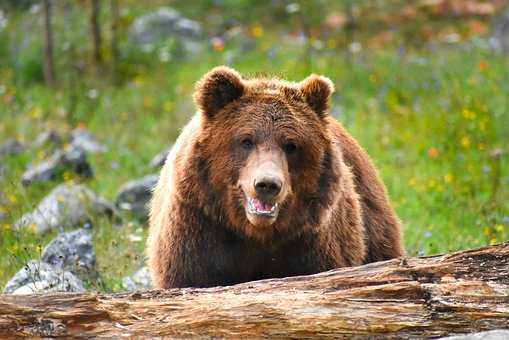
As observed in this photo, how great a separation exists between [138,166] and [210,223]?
6.20m

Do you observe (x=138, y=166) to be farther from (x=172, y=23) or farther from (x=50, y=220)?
(x=172, y=23)

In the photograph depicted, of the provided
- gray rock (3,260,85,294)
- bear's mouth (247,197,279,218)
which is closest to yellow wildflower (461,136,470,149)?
gray rock (3,260,85,294)

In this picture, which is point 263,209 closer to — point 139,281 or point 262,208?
point 262,208

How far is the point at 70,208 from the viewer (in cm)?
809

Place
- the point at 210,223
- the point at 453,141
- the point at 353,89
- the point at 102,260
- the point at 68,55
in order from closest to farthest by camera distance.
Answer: the point at 210,223
the point at 102,260
the point at 453,141
the point at 353,89
the point at 68,55

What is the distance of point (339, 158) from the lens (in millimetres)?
5324

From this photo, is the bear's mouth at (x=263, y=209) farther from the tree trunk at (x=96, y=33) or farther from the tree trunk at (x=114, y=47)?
the tree trunk at (x=114, y=47)

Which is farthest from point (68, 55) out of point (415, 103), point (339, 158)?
point (339, 158)

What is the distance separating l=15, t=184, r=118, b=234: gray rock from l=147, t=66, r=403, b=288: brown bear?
101 inches

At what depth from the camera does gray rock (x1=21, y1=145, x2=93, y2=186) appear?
9.88 meters

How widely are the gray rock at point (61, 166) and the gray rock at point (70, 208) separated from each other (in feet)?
5.03

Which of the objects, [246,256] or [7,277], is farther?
[7,277]

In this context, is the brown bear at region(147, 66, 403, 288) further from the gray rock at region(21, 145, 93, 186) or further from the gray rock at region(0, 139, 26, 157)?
the gray rock at region(0, 139, 26, 157)

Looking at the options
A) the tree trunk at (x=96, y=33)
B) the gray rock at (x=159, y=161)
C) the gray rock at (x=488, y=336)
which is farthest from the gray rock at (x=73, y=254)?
the tree trunk at (x=96, y=33)
